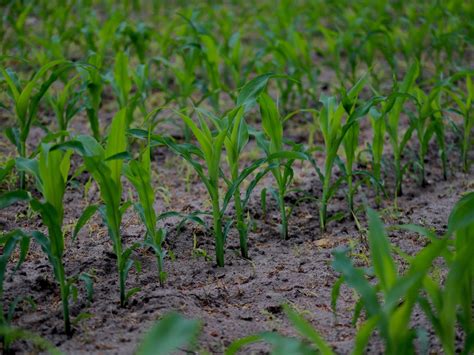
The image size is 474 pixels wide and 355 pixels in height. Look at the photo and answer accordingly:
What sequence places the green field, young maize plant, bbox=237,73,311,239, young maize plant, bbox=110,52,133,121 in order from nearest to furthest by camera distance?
the green field → young maize plant, bbox=237,73,311,239 → young maize plant, bbox=110,52,133,121

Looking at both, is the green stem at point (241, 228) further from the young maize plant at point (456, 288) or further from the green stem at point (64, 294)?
the young maize plant at point (456, 288)

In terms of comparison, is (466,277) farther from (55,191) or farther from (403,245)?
(55,191)

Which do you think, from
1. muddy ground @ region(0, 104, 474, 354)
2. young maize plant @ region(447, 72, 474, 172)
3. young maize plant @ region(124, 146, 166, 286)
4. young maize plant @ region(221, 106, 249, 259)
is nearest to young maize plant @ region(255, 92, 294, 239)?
young maize plant @ region(221, 106, 249, 259)

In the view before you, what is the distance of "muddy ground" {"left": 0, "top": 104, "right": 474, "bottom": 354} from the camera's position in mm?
2248

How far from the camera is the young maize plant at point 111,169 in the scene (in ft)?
7.02

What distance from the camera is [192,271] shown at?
2686 millimetres

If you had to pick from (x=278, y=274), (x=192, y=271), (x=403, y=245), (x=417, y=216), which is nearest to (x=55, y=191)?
(x=192, y=271)

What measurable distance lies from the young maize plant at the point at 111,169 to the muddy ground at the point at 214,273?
0.16m

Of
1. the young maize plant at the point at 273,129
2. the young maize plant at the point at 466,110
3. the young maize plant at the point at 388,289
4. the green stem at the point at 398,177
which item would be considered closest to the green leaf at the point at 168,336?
the young maize plant at the point at 388,289

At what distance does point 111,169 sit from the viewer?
2.30m

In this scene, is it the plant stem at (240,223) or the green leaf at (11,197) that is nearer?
the green leaf at (11,197)

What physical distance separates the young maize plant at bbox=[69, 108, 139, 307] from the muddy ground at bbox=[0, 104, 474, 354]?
6.1 inches

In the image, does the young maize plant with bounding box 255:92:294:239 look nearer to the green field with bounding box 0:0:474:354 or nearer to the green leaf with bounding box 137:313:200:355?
the green field with bounding box 0:0:474:354

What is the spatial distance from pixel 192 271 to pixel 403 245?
0.85 m
